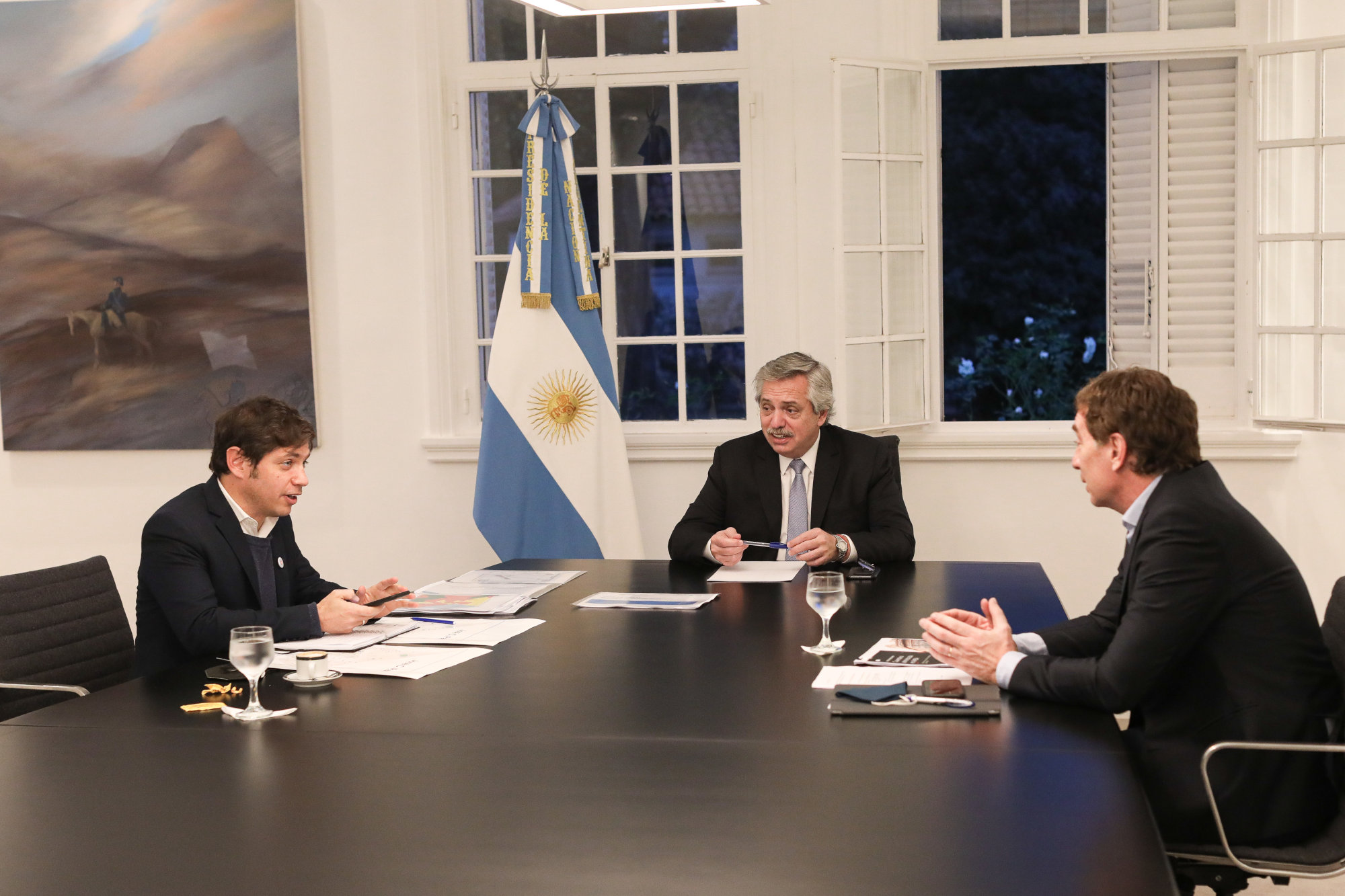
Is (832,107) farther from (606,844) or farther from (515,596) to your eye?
(606,844)

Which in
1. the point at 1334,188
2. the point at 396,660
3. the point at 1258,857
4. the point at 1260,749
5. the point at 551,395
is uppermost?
the point at 1334,188

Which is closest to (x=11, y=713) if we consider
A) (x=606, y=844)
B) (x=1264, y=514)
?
(x=606, y=844)

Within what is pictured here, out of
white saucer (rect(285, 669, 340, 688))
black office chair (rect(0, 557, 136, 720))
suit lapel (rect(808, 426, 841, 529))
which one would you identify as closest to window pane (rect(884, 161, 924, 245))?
suit lapel (rect(808, 426, 841, 529))

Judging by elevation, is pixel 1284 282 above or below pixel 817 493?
above

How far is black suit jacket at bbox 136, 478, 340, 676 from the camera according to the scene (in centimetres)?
258

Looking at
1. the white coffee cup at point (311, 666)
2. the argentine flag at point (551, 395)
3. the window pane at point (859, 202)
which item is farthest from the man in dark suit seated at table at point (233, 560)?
the window pane at point (859, 202)

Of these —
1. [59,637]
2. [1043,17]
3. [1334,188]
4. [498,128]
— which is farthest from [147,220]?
[1334,188]

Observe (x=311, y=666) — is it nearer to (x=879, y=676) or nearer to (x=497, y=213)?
(x=879, y=676)

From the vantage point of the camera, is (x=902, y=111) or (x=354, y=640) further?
(x=902, y=111)

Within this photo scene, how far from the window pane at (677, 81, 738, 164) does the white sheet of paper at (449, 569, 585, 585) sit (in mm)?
2252

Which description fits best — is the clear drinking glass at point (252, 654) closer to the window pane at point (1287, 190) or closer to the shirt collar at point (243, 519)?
the shirt collar at point (243, 519)

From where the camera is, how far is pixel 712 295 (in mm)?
5180

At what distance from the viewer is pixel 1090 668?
1993 mm

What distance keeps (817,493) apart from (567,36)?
2.37 metres
